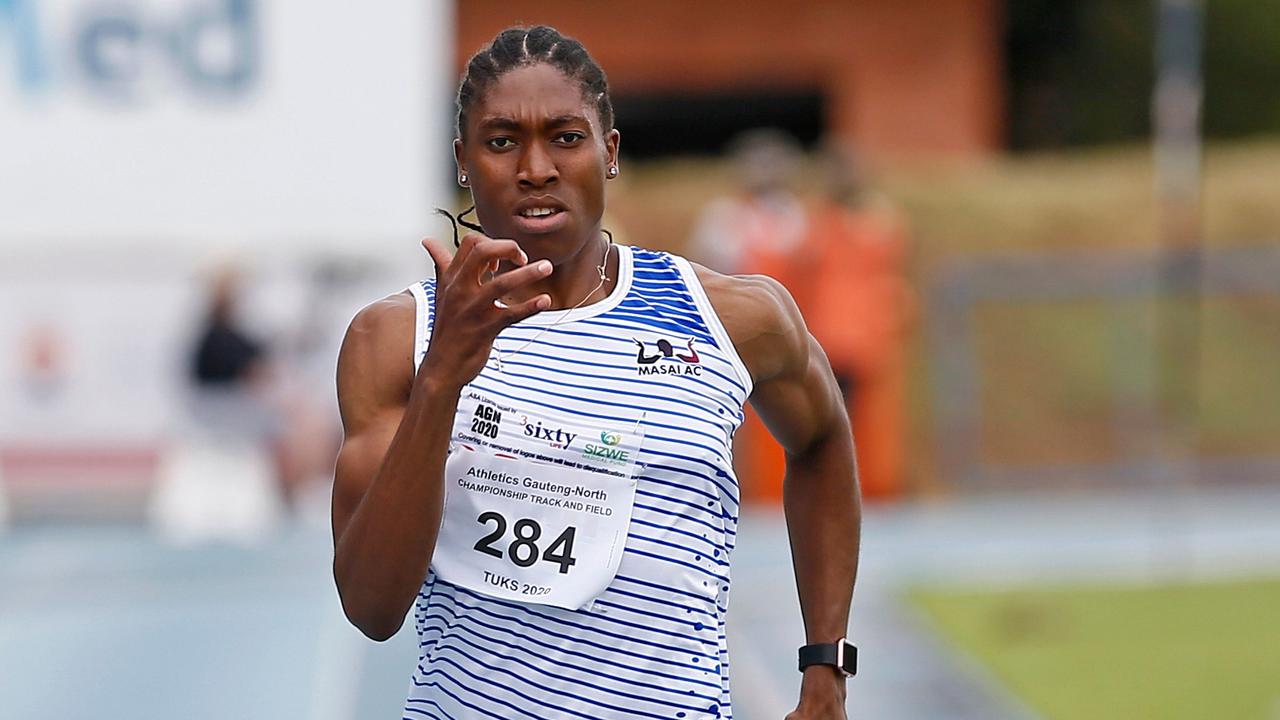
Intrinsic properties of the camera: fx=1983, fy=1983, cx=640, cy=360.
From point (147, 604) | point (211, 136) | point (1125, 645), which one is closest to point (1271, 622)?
point (1125, 645)

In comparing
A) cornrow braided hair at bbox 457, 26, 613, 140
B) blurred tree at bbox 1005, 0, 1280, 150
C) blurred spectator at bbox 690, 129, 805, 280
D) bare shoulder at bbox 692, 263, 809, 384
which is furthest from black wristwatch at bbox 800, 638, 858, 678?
blurred tree at bbox 1005, 0, 1280, 150

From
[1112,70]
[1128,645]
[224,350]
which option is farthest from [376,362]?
[1112,70]

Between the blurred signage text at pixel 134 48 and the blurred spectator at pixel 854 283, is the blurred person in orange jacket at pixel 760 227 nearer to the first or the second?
the blurred spectator at pixel 854 283

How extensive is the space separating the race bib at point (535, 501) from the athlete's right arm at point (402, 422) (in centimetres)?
14

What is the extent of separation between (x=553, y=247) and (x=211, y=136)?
9120 millimetres

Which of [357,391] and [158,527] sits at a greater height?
[158,527]

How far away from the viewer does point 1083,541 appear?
11.9 m

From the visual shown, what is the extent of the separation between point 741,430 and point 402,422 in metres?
9.76

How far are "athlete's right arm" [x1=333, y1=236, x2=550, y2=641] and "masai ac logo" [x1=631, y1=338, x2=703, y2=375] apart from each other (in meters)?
0.30

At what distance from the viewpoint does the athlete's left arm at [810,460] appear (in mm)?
3281

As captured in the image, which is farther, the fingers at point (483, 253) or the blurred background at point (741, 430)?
the blurred background at point (741, 430)

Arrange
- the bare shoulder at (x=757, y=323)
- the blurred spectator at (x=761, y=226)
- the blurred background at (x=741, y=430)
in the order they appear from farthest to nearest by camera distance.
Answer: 1. the blurred spectator at (x=761, y=226)
2. the blurred background at (x=741, y=430)
3. the bare shoulder at (x=757, y=323)

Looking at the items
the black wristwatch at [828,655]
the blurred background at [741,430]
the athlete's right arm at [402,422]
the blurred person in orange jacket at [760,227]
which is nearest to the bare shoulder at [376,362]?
the athlete's right arm at [402,422]

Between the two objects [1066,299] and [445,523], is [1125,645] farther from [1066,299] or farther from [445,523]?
[445,523]
